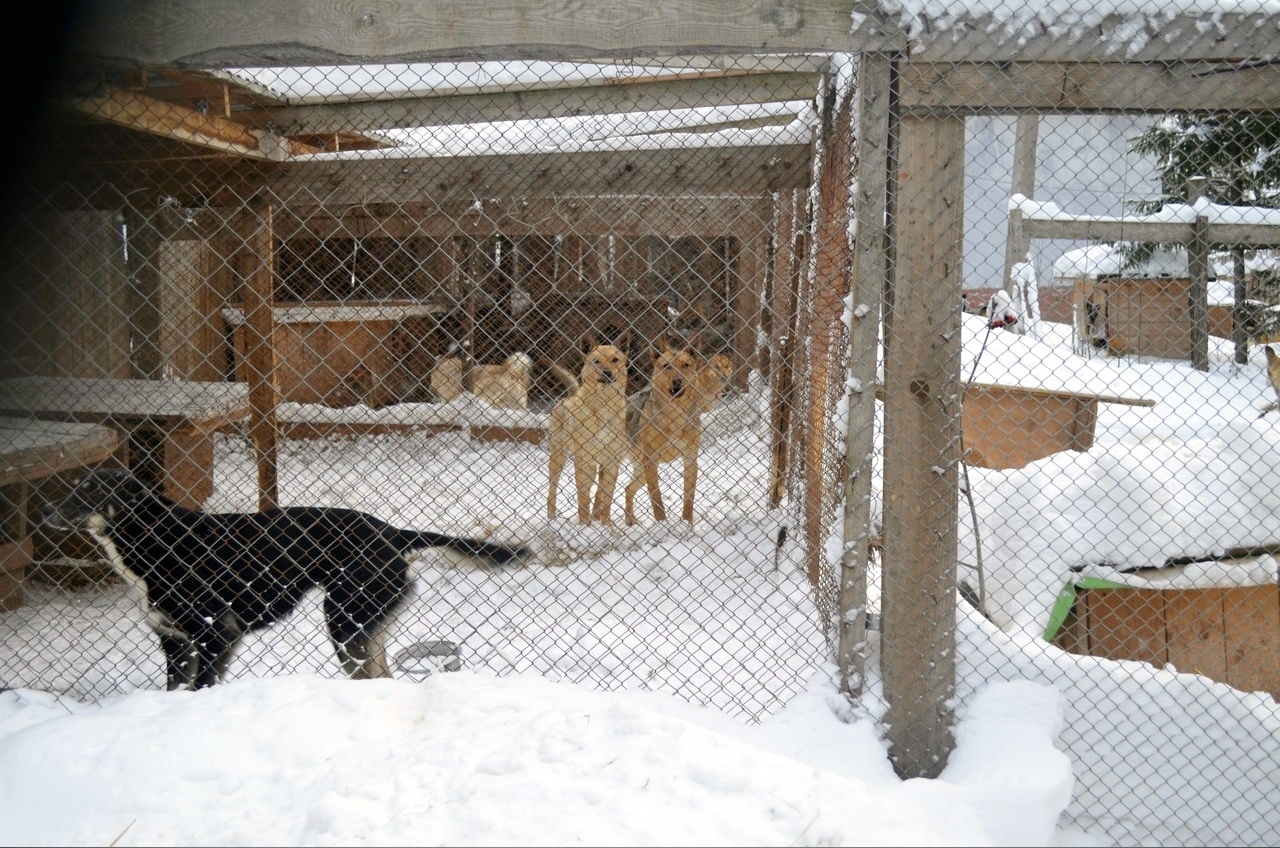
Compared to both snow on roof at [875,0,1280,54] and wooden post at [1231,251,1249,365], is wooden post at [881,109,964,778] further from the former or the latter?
wooden post at [1231,251,1249,365]

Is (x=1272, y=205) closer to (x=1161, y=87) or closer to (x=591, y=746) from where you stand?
(x=1161, y=87)

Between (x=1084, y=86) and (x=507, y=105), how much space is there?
2.81m

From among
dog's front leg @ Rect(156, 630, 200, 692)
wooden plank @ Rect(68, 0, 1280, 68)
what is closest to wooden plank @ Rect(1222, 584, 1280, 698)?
wooden plank @ Rect(68, 0, 1280, 68)

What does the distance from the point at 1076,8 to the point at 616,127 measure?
8.18 ft

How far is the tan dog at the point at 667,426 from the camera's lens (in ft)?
22.2

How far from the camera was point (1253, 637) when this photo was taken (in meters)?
4.03

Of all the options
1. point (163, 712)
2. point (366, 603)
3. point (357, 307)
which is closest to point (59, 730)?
point (163, 712)

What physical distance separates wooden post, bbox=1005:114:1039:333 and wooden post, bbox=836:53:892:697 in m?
0.47

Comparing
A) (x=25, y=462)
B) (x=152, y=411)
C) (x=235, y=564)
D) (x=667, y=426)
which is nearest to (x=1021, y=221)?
(x=667, y=426)

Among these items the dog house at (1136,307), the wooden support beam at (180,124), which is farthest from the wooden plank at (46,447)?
the dog house at (1136,307)

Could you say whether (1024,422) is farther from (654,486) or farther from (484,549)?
(484,549)

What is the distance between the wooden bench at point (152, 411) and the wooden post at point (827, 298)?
126 inches

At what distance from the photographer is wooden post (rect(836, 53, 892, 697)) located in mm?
2699

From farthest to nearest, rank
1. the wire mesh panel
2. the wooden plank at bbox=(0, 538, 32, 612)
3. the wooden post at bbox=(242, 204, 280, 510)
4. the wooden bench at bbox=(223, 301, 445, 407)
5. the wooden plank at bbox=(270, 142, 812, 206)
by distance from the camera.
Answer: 1. the wooden bench at bbox=(223, 301, 445, 407)
2. the wooden post at bbox=(242, 204, 280, 510)
3. the wooden plank at bbox=(270, 142, 812, 206)
4. the wooden plank at bbox=(0, 538, 32, 612)
5. the wire mesh panel
